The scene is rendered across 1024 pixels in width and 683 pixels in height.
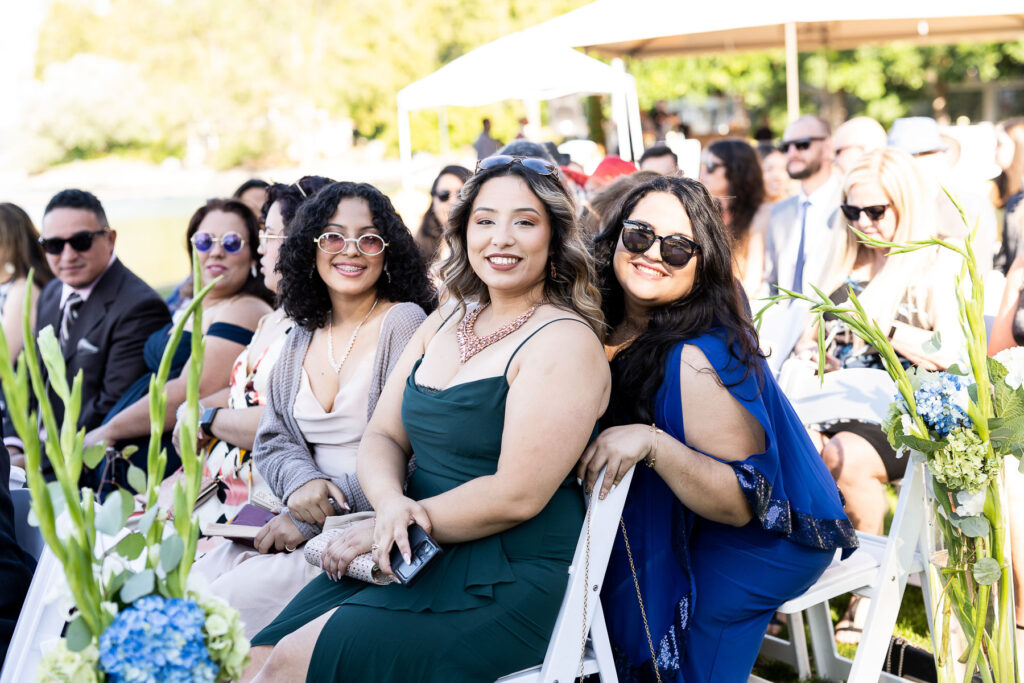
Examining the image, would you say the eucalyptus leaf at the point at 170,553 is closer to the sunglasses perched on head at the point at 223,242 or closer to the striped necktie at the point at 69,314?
the sunglasses perched on head at the point at 223,242

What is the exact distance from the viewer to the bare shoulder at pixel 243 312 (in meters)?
4.03

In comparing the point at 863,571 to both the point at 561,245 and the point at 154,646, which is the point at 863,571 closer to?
the point at 561,245

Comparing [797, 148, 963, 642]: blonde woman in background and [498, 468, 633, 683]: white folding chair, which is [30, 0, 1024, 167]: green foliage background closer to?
[797, 148, 963, 642]: blonde woman in background

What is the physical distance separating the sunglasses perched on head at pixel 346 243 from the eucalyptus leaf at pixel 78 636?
1711mm

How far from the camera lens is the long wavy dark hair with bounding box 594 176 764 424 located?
2416mm

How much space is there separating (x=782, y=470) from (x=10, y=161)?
40290 millimetres

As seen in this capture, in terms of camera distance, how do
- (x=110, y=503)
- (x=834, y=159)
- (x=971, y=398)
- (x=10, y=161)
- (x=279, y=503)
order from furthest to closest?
(x=10, y=161), (x=834, y=159), (x=279, y=503), (x=971, y=398), (x=110, y=503)

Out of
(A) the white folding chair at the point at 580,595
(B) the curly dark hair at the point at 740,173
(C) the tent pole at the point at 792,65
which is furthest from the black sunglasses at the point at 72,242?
(C) the tent pole at the point at 792,65

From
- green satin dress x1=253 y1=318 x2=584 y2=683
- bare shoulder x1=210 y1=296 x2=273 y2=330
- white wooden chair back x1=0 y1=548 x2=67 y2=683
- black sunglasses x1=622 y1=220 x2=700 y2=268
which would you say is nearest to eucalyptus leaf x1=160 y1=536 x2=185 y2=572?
green satin dress x1=253 y1=318 x2=584 y2=683

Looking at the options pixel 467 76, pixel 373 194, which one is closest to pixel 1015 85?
pixel 467 76

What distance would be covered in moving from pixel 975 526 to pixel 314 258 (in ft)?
6.75

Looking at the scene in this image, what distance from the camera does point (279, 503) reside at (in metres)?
2.98

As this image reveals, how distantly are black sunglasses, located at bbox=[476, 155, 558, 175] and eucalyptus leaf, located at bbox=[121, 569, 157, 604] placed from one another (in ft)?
4.52

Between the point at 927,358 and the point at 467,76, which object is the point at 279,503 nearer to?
the point at 927,358
